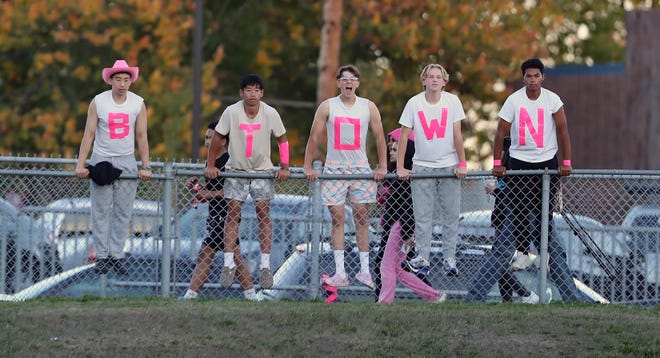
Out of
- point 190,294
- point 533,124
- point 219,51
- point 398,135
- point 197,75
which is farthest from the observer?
point 219,51

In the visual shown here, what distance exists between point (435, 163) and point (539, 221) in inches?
41.9

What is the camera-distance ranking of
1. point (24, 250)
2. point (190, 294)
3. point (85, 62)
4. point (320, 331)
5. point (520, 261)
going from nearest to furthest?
point (320, 331), point (520, 261), point (190, 294), point (24, 250), point (85, 62)

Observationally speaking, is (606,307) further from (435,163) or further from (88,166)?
(88,166)

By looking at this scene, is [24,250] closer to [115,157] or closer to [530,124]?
[115,157]

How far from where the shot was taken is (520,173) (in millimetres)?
12328

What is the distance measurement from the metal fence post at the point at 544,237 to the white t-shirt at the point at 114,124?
12.2 ft

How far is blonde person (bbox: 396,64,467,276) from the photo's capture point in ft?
40.6

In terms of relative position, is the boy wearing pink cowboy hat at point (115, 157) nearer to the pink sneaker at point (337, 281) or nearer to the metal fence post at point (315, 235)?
the metal fence post at point (315, 235)

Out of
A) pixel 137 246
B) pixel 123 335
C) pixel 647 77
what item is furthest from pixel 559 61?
pixel 123 335

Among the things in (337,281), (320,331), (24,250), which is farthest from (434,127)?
(24,250)

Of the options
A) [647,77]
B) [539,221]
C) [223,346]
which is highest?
[647,77]

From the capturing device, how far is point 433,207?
40.7 ft

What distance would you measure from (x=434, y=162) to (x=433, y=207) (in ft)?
1.38

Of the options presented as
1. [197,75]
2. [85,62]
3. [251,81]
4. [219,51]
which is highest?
[219,51]
